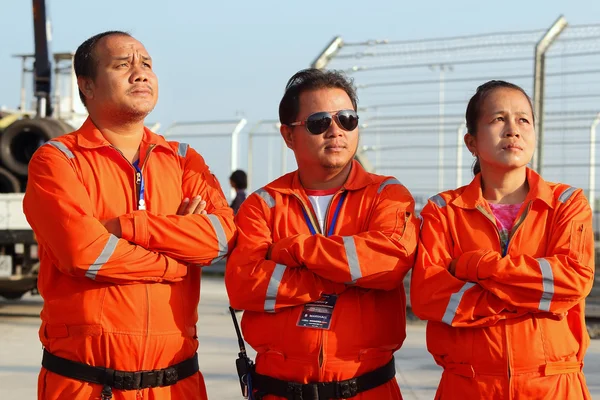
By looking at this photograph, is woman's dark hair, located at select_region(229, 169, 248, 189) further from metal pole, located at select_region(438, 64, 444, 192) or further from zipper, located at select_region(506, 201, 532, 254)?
zipper, located at select_region(506, 201, 532, 254)

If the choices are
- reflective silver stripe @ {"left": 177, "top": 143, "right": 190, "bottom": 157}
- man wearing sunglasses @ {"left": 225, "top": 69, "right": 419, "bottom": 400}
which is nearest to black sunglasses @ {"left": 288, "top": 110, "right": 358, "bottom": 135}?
man wearing sunglasses @ {"left": 225, "top": 69, "right": 419, "bottom": 400}

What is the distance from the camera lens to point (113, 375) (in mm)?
3730

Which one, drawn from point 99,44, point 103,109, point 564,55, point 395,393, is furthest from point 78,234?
point 564,55

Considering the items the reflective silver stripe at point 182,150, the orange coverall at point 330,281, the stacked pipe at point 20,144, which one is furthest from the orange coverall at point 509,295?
the stacked pipe at point 20,144

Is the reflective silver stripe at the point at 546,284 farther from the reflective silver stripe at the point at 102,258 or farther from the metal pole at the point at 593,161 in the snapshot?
the metal pole at the point at 593,161

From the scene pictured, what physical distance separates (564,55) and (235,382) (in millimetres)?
5069

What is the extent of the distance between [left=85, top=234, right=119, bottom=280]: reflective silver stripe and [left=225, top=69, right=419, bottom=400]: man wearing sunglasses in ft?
1.63

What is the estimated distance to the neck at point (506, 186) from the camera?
3.91 metres

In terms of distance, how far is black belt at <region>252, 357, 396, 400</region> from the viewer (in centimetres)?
375

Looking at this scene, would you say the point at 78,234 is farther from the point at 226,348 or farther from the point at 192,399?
the point at 226,348

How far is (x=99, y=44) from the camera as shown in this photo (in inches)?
159

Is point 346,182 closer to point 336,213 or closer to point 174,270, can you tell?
point 336,213

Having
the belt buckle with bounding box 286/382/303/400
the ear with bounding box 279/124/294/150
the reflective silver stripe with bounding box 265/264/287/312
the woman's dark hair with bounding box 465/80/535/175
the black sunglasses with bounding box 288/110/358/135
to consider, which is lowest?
the belt buckle with bounding box 286/382/303/400

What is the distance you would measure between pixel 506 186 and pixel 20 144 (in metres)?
8.71
